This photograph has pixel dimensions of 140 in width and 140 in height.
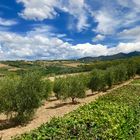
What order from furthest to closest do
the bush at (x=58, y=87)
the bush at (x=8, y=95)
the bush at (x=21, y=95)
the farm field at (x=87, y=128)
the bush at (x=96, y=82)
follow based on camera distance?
the bush at (x=96, y=82) < the bush at (x=58, y=87) < the bush at (x=21, y=95) < the bush at (x=8, y=95) < the farm field at (x=87, y=128)

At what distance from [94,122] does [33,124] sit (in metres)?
18.0

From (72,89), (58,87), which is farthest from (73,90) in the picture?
(58,87)

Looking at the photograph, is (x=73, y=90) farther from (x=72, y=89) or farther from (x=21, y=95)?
(x=21, y=95)

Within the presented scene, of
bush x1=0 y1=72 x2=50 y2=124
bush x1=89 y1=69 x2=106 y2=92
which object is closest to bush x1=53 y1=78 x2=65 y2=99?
bush x1=89 y1=69 x2=106 y2=92

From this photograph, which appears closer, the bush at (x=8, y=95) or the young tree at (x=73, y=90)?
the bush at (x=8, y=95)

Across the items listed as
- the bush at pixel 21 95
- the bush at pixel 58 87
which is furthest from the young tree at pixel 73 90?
the bush at pixel 21 95

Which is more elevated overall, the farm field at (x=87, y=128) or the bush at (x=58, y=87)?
the farm field at (x=87, y=128)

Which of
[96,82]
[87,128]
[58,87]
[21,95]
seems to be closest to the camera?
[87,128]

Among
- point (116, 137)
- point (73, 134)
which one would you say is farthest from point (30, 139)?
point (116, 137)

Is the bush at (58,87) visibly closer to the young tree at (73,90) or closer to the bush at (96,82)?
the young tree at (73,90)

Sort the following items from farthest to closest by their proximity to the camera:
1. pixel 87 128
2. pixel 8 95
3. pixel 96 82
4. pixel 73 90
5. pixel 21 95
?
1. pixel 96 82
2. pixel 73 90
3. pixel 21 95
4. pixel 8 95
5. pixel 87 128

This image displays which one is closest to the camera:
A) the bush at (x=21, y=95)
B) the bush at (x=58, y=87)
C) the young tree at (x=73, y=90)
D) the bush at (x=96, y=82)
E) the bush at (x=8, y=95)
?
the bush at (x=8, y=95)

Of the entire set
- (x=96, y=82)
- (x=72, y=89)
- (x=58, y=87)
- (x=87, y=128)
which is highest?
(x=87, y=128)

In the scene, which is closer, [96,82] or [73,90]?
[73,90]
